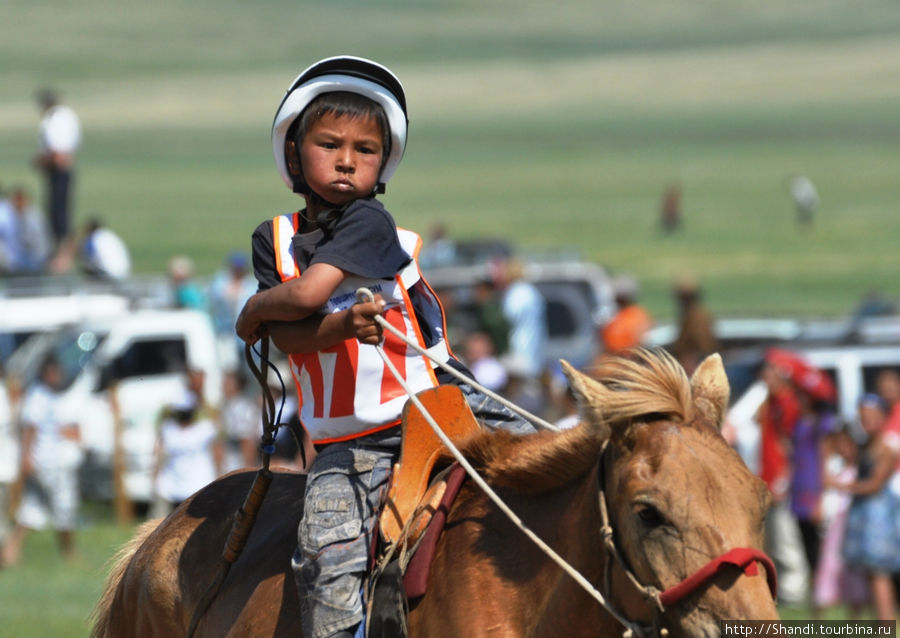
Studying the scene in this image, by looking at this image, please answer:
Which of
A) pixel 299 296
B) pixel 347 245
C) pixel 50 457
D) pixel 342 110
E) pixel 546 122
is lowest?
pixel 50 457

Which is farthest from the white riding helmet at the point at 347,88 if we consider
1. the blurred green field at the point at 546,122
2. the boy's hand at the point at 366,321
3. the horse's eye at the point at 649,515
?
the blurred green field at the point at 546,122

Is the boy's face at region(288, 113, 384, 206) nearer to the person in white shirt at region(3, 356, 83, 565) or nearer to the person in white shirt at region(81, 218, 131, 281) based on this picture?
the person in white shirt at region(3, 356, 83, 565)

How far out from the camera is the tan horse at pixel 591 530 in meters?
3.59

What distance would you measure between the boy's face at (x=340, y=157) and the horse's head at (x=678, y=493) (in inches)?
44.6

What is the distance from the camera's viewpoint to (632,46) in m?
113

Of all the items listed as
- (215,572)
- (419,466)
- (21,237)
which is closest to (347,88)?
(419,466)

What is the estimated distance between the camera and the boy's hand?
433cm

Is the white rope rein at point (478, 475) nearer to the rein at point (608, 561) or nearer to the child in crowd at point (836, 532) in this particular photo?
the rein at point (608, 561)

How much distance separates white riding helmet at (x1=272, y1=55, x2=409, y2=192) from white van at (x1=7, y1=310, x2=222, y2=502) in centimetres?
1343

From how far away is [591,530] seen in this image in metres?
4.02

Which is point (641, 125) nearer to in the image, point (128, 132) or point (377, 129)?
point (128, 132)

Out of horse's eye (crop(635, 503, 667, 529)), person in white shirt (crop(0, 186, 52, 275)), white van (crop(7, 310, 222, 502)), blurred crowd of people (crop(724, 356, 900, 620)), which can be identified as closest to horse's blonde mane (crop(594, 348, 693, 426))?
horse's eye (crop(635, 503, 667, 529))

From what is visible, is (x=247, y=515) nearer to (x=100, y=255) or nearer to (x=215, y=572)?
(x=215, y=572)

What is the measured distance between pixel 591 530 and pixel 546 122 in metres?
93.3
